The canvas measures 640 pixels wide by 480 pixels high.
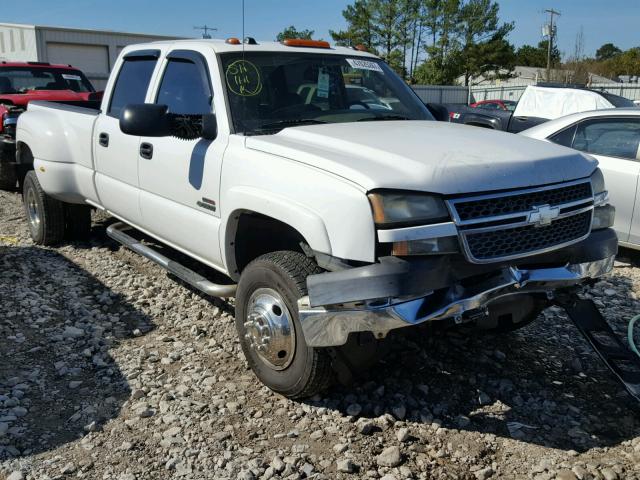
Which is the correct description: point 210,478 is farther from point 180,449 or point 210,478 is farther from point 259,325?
point 259,325

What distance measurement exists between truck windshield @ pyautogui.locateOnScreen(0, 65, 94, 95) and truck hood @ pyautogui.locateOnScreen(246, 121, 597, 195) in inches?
348

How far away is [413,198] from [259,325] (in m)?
1.19

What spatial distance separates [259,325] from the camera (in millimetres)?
3570

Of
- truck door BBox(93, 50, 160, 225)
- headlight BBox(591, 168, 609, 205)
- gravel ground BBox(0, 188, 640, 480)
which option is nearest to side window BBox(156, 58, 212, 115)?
truck door BBox(93, 50, 160, 225)

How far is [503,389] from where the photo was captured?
149 inches

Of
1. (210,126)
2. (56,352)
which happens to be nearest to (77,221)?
(56,352)

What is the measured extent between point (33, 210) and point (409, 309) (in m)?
5.28

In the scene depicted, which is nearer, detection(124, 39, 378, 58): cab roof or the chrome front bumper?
the chrome front bumper

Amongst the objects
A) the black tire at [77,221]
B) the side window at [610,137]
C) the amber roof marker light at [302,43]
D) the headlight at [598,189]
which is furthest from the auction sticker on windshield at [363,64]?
the black tire at [77,221]

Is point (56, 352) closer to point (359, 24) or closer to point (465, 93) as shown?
point (465, 93)

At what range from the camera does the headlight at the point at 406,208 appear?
2891mm

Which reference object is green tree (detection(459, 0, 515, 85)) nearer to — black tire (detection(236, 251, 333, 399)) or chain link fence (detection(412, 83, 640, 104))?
chain link fence (detection(412, 83, 640, 104))

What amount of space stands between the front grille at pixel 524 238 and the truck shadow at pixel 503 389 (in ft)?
1.91

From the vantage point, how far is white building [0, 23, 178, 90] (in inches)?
1398
